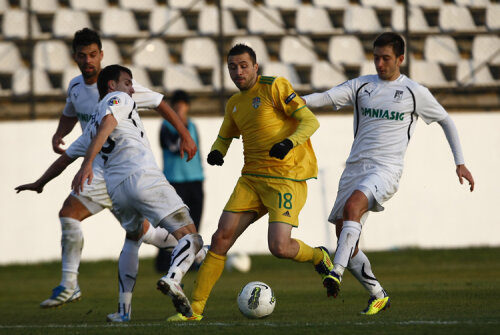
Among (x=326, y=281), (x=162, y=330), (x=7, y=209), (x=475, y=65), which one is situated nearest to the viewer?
(x=162, y=330)

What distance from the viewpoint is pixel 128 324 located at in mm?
6234

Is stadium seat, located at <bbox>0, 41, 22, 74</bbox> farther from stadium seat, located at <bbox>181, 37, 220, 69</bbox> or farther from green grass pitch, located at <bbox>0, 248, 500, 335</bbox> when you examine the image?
green grass pitch, located at <bbox>0, 248, 500, 335</bbox>

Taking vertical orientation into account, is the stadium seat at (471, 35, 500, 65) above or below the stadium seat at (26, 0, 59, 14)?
below

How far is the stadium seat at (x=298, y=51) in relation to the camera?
15.4 meters

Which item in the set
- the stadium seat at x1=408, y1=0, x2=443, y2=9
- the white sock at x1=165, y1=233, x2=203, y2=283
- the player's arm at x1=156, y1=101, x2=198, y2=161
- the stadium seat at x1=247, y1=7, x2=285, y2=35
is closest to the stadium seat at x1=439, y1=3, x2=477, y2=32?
the stadium seat at x1=408, y1=0, x2=443, y2=9

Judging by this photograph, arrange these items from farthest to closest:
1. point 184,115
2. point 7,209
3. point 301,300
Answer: point 7,209 < point 184,115 < point 301,300

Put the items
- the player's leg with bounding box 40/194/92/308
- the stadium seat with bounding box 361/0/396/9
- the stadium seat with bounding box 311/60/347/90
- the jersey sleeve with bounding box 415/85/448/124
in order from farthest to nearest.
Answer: the stadium seat with bounding box 361/0/396/9 → the stadium seat with bounding box 311/60/347/90 → the player's leg with bounding box 40/194/92/308 → the jersey sleeve with bounding box 415/85/448/124

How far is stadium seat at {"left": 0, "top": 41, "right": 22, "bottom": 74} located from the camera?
15.1 metres

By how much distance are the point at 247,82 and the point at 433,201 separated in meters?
7.71

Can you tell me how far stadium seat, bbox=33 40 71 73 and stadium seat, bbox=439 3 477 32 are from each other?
6200 millimetres

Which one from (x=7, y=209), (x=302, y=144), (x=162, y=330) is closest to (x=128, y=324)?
(x=162, y=330)

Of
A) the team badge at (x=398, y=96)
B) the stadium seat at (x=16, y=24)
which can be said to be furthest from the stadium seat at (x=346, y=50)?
the team badge at (x=398, y=96)

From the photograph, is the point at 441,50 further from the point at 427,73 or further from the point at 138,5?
the point at 138,5

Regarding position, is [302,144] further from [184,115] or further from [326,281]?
[184,115]
